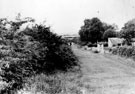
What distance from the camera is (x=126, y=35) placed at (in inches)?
1591

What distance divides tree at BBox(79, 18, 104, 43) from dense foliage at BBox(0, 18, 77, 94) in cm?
4862

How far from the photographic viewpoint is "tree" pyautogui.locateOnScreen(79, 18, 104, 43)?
62.3 meters

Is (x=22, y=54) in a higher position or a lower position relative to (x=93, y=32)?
lower

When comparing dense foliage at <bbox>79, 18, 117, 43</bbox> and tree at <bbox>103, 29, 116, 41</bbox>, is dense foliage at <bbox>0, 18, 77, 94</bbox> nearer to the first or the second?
dense foliage at <bbox>79, 18, 117, 43</bbox>

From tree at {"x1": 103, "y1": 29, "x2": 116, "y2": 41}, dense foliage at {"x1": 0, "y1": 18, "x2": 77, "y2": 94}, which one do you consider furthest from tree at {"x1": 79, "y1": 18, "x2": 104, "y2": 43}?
dense foliage at {"x1": 0, "y1": 18, "x2": 77, "y2": 94}

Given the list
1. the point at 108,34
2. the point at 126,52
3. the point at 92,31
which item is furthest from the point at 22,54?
the point at 108,34

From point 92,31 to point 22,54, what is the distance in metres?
54.9

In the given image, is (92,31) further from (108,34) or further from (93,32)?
(108,34)

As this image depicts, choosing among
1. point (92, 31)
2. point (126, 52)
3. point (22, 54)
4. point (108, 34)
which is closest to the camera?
point (22, 54)

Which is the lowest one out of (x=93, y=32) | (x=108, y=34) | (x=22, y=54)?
(x=22, y=54)

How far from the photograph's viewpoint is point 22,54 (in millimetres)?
8344

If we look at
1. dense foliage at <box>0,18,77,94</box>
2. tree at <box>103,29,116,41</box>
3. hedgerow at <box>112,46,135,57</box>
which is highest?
tree at <box>103,29,116,41</box>

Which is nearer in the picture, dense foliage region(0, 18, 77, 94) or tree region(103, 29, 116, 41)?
dense foliage region(0, 18, 77, 94)

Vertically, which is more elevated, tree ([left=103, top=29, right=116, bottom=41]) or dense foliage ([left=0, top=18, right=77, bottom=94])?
tree ([left=103, top=29, right=116, bottom=41])
